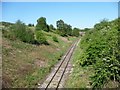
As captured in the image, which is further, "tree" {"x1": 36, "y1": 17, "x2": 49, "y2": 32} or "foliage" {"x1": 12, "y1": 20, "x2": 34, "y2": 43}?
"tree" {"x1": 36, "y1": 17, "x2": 49, "y2": 32}

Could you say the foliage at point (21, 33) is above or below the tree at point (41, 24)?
below

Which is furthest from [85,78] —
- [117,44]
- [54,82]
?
[117,44]

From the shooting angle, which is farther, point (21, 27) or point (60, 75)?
point (21, 27)

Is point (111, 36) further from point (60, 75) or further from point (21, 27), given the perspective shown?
point (21, 27)

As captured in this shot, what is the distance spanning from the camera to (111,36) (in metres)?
20.3

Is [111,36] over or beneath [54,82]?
over

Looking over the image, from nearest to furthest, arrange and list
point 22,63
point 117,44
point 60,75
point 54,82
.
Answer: point 117,44, point 54,82, point 60,75, point 22,63

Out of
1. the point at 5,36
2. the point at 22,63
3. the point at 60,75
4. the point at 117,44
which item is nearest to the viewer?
the point at 117,44

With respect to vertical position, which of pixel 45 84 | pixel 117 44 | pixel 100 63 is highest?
pixel 117 44

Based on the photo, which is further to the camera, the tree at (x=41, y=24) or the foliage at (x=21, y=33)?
the tree at (x=41, y=24)

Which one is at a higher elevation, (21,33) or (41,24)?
(41,24)

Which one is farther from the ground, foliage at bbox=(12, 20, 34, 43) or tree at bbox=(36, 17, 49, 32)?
tree at bbox=(36, 17, 49, 32)

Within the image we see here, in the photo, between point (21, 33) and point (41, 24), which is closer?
point (21, 33)

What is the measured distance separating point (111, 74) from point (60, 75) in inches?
237
